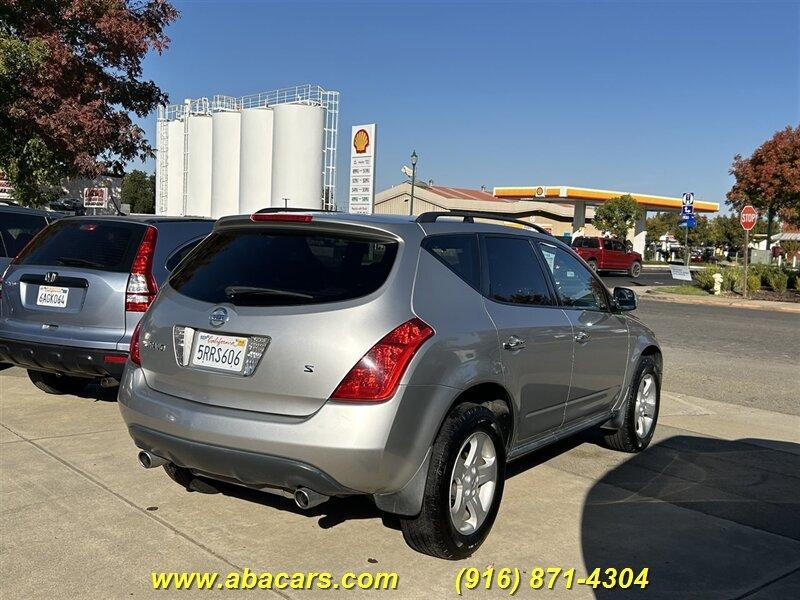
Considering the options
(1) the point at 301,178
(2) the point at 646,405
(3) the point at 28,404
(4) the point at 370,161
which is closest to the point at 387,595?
(2) the point at 646,405

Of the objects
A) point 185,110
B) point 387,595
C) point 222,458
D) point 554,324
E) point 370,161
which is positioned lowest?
point 387,595

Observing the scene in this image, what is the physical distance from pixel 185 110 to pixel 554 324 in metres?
54.4

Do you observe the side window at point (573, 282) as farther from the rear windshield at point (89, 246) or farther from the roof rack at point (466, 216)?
the rear windshield at point (89, 246)

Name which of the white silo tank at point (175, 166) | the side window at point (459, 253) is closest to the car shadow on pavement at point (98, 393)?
the side window at point (459, 253)

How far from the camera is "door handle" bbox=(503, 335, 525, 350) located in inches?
164

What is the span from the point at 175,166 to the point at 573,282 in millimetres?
53586

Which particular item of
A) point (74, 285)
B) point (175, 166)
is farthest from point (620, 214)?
point (74, 285)

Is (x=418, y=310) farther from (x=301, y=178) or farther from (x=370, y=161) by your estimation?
(x=301, y=178)

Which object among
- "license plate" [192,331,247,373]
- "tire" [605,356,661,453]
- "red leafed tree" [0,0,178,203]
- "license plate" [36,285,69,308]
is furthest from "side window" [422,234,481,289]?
"red leafed tree" [0,0,178,203]

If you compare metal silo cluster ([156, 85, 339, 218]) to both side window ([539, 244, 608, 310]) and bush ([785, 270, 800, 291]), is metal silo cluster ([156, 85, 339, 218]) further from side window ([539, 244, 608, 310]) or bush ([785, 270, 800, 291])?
side window ([539, 244, 608, 310])

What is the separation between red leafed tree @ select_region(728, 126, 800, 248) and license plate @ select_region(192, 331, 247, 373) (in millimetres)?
28555

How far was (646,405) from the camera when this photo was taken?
20.4 ft

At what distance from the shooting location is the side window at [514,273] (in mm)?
4418

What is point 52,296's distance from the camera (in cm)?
616
